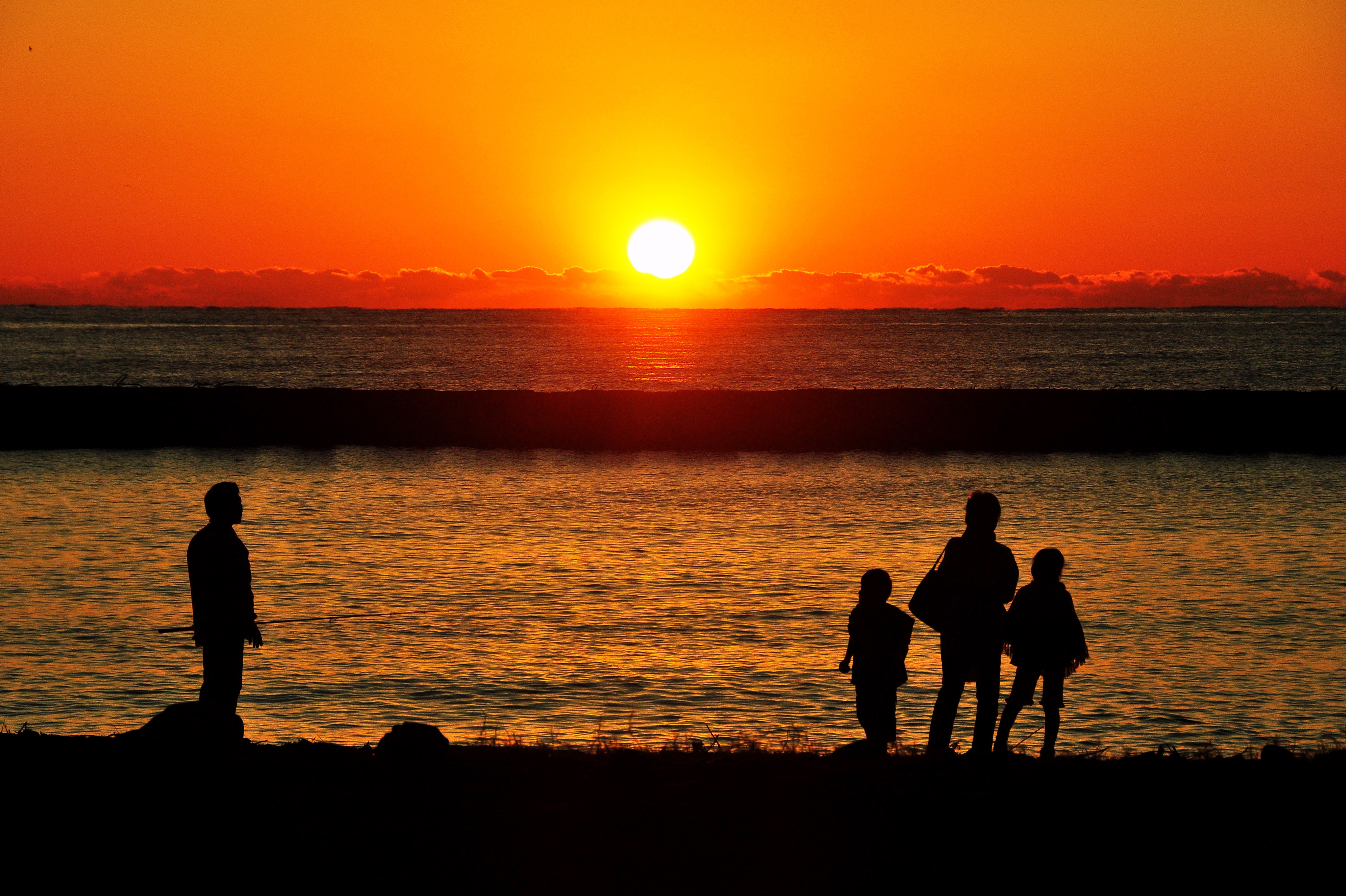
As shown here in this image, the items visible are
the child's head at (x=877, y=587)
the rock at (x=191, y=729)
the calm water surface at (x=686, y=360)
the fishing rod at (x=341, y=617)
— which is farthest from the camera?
the calm water surface at (x=686, y=360)

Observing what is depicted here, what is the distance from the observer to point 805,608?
548 inches

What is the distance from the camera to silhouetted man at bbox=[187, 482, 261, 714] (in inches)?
284

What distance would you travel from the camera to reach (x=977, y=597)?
23.2 ft

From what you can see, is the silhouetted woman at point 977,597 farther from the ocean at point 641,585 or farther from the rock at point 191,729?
the rock at point 191,729

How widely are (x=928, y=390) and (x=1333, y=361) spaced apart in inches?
2915

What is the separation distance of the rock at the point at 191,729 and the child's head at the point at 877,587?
160 inches

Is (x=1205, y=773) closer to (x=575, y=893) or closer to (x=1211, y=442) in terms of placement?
(x=575, y=893)

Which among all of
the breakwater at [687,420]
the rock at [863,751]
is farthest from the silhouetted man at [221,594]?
the breakwater at [687,420]

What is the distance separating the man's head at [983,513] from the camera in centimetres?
687

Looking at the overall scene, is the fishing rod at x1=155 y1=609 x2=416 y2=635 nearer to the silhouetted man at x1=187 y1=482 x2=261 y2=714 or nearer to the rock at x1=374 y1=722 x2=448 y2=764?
the silhouetted man at x1=187 y1=482 x2=261 y2=714

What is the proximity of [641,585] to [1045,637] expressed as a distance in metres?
8.64

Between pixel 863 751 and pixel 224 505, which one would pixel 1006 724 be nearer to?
pixel 863 751

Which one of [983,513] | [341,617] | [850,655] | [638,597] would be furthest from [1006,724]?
[341,617]

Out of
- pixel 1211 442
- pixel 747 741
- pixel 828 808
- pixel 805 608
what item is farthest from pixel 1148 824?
pixel 1211 442
